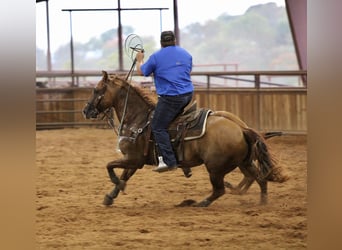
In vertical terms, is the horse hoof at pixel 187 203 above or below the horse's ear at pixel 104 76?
below

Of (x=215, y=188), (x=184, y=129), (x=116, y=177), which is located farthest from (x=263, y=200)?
(x=116, y=177)

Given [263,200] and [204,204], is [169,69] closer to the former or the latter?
[204,204]

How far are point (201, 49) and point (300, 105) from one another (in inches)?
253

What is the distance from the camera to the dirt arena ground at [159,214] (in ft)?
11.9

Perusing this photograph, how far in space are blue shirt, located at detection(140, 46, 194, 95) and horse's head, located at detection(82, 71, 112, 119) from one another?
0.51 m

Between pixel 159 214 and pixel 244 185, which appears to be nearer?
pixel 159 214

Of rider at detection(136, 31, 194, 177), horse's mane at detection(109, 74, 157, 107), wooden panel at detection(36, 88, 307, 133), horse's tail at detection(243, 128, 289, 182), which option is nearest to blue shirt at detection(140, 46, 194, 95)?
rider at detection(136, 31, 194, 177)

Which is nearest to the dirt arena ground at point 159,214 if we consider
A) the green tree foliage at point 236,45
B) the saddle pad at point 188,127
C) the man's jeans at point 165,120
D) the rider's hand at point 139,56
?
the man's jeans at point 165,120

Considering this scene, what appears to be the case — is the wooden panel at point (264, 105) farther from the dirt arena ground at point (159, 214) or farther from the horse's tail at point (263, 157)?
the horse's tail at point (263, 157)

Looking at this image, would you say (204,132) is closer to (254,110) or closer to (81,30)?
(254,110)

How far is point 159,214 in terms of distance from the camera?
4453 millimetres

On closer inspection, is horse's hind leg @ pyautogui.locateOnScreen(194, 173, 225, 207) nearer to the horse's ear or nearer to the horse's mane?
the horse's mane

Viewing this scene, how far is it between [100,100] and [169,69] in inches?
28.7

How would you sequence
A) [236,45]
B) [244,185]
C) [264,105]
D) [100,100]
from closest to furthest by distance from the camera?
[100,100] < [244,185] < [264,105] < [236,45]
